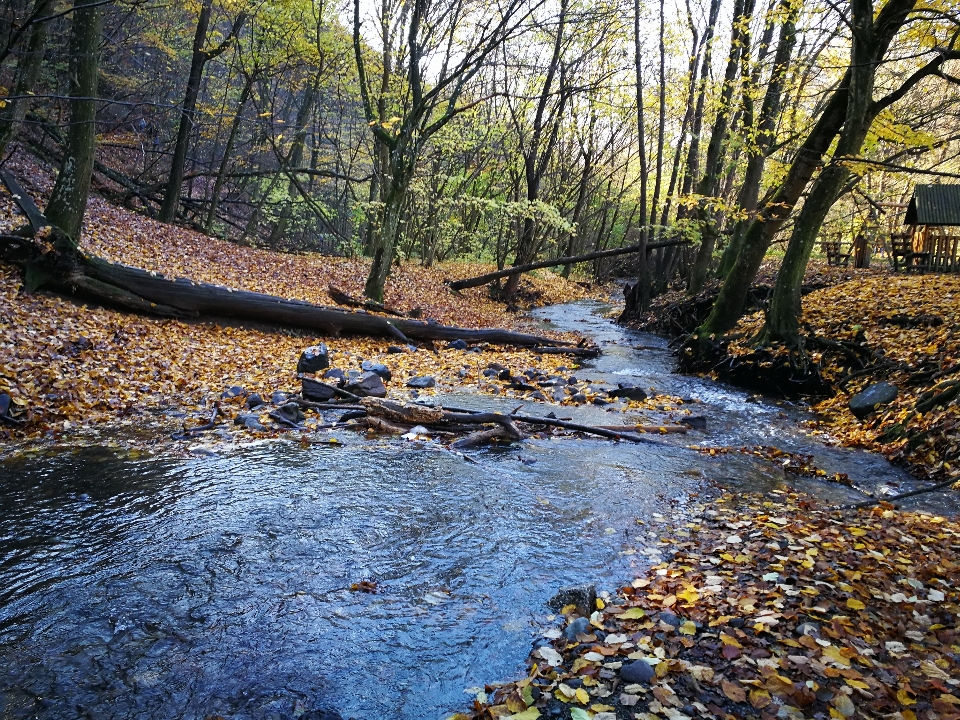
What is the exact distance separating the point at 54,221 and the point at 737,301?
45.2 ft

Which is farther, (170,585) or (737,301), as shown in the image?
(737,301)

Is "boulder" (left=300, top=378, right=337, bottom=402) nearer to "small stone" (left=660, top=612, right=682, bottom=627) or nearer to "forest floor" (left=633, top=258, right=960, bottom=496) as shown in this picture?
"small stone" (left=660, top=612, right=682, bottom=627)

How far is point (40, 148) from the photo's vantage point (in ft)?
57.6

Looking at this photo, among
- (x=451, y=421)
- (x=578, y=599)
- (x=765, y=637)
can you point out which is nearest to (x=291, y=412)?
(x=451, y=421)

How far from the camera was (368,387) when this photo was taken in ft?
30.0

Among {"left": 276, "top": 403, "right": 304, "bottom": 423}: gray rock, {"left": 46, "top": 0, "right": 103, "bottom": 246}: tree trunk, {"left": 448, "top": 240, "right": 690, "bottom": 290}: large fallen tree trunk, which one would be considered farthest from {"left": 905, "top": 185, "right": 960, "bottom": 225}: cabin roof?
{"left": 46, "top": 0, "right": 103, "bottom": 246}: tree trunk

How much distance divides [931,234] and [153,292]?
2213 cm

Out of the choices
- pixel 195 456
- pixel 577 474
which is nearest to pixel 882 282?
pixel 577 474

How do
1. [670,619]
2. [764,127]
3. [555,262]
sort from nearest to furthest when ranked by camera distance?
1. [670,619]
2. [764,127]
3. [555,262]

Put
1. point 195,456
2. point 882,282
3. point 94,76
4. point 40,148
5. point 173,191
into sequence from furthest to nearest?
point 173,191
point 40,148
point 882,282
point 94,76
point 195,456

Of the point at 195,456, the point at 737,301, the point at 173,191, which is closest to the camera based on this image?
the point at 195,456

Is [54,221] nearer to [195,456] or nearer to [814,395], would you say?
[195,456]

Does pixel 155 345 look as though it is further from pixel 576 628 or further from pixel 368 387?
pixel 576 628

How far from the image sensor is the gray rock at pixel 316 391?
862 cm
